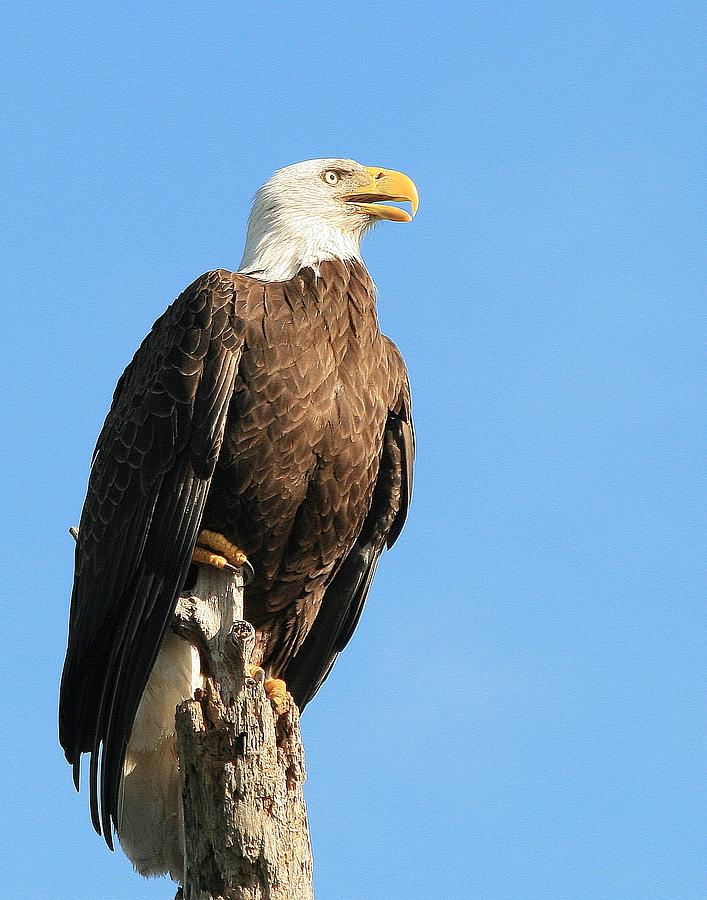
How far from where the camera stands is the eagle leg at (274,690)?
4726mm

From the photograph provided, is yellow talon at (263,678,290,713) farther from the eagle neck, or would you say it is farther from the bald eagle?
the eagle neck

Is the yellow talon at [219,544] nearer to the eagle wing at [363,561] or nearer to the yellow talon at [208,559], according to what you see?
the yellow talon at [208,559]

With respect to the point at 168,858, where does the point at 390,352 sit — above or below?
above

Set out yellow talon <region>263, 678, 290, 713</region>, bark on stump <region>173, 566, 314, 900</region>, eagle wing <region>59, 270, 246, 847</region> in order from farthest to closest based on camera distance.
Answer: eagle wing <region>59, 270, 246, 847</region> < yellow talon <region>263, 678, 290, 713</region> < bark on stump <region>173, 566, 314, 900</region>

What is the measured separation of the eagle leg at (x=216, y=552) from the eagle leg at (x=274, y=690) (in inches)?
18.4

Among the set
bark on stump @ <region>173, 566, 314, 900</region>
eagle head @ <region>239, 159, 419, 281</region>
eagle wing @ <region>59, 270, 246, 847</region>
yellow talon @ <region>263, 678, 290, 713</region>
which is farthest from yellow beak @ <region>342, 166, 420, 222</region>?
bark on stump @ <region>173, 566, 314, 900</region>

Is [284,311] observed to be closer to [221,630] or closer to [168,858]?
[221,630]

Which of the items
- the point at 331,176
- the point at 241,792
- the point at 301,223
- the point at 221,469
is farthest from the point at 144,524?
the point at 331,176

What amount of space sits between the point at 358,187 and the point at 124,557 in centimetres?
250

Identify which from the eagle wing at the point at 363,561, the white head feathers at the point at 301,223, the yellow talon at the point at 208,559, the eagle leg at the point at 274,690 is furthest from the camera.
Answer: the white head feathers at the point at 301,223

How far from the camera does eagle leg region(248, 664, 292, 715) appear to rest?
4.73 metres

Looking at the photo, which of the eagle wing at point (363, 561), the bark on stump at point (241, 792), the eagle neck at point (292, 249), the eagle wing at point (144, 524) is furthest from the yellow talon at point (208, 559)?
the eagle neck at point (292, 249)

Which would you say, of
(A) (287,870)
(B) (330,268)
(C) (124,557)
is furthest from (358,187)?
Result: (A) (287,870)

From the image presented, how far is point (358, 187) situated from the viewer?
6.96 metres
